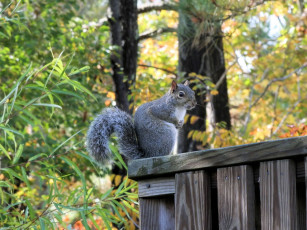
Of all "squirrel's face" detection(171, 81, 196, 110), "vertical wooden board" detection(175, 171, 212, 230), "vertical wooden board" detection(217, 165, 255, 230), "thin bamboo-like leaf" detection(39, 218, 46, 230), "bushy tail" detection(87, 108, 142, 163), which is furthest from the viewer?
"squirrel's face" detection(171, 81, 196, 110)

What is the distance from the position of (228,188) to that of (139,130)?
1204mm

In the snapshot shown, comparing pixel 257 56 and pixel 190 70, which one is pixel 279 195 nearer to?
pixel 190 70

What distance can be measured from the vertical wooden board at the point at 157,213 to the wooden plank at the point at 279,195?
0.45 meters

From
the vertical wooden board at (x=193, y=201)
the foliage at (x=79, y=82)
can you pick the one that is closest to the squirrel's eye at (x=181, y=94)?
the foliage at (x=79, y=82)

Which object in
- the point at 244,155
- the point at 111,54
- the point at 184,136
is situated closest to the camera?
the point at 244,155

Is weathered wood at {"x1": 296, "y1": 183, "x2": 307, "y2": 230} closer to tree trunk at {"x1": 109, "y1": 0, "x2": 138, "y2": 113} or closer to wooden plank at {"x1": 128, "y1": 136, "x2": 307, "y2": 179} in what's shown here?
wooden plank at {"x1": 128, "y1": 136, "x2": 307, "y2": 179}

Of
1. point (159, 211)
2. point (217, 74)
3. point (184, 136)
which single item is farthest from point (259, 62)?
point (159, 211)

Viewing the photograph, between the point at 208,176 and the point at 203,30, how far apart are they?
3.17m

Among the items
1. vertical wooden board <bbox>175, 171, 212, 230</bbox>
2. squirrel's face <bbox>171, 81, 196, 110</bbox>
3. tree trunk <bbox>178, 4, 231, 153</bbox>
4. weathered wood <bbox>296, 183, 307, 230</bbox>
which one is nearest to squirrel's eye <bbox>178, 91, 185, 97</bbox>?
squirrel's face <bbox>171, 81, 196, 110</bbox>

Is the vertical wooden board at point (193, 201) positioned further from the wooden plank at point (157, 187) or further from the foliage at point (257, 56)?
the foliage at point (257, 56)

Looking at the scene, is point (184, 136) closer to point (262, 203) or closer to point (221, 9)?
point (221, 9)

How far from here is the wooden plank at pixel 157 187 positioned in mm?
1776

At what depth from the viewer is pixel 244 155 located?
59.6 inches

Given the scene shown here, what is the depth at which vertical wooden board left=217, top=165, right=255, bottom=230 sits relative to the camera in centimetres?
151
